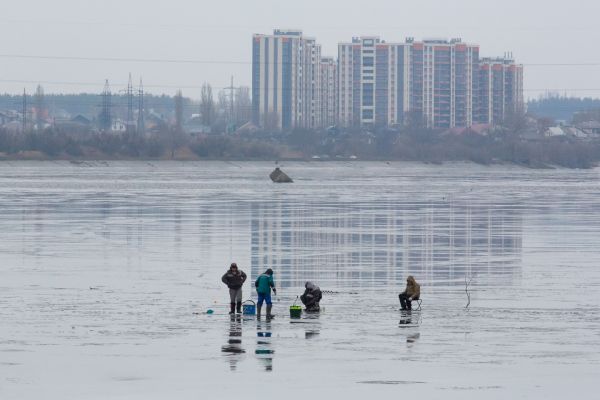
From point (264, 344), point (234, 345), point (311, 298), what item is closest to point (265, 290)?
point (311, 298)

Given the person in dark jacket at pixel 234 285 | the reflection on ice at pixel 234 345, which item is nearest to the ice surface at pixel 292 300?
the reflection on ice at pixel 234 345

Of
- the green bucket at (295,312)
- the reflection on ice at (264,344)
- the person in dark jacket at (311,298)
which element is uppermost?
the person in dark jacket at (311,298)

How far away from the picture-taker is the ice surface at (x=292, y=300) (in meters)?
18.0

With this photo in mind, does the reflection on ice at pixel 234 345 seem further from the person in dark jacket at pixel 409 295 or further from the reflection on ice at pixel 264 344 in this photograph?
the person in dark jacket at pixel 409 295

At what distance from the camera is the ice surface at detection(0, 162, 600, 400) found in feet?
59.1

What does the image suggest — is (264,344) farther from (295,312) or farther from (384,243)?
(384,243)

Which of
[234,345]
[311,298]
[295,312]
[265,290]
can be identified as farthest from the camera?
[311,298]

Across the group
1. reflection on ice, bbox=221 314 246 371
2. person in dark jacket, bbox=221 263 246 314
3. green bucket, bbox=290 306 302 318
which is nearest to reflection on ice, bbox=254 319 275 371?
reflection on ice, bbox=221 314 246 371

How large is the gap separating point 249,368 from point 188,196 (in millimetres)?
55010

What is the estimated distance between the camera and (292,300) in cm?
2706

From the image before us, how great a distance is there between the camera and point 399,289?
95.4 ft

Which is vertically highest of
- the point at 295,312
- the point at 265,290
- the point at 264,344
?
the point at 265,290

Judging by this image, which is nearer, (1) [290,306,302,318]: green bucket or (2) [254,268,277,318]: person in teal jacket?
(2) [254,268,277,318]: person in teal jacket

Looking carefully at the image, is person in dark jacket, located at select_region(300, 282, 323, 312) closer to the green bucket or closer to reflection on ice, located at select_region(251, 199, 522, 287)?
the green bucket
